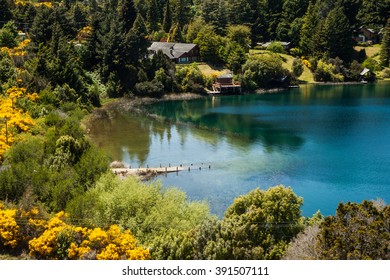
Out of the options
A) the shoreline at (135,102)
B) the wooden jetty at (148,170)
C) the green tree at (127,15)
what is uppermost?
the green tree at (127,15)

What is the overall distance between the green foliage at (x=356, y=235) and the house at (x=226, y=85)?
79043mm

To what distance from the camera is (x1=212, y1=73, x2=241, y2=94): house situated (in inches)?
4053

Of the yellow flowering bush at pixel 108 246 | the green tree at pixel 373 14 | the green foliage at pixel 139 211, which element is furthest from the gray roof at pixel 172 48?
the yellow flowering bush at pixel 108 246

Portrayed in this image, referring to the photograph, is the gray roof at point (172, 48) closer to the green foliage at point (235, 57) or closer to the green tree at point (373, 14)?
the green foliage at point (235, 57)

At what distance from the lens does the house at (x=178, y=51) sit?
111062 mm

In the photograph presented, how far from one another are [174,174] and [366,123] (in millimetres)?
38794

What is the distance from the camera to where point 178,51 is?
369ft

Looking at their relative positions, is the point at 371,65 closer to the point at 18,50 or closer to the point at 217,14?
the point at 217,14

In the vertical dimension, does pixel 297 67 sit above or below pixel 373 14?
below

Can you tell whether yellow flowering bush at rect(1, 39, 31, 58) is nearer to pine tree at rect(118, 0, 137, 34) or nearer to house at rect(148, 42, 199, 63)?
pine tree at rect(118, 0, 137, 34)

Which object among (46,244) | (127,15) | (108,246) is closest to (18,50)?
(127,15)

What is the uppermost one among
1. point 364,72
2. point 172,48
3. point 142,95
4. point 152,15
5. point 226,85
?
point 152,15

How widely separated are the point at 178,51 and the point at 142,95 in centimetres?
2224

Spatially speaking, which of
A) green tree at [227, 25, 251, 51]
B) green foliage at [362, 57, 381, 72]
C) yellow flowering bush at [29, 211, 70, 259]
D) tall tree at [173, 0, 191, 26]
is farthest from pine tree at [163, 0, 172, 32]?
yellow flowering bush at [29, 211, 70, 259]
